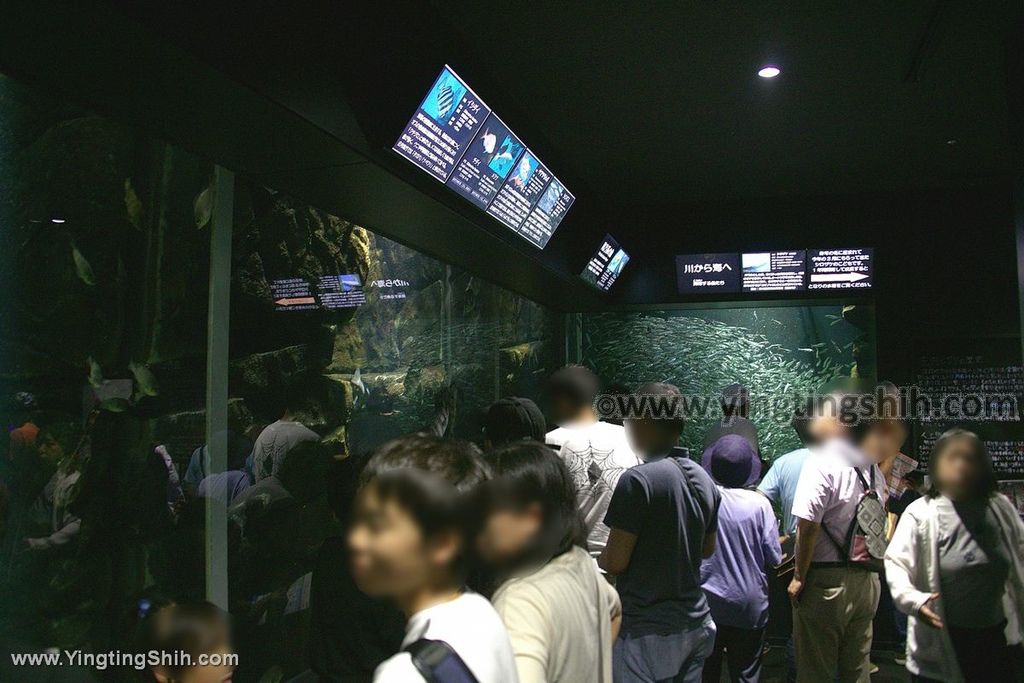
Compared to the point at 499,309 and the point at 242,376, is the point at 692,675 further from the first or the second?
the point at 499,309

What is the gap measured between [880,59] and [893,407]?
2785 millimetres

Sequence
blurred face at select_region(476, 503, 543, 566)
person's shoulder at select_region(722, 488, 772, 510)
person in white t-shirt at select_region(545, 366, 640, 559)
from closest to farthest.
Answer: blurred face at select_region(476, 503, 543, 566) < person in white t-shirt at select_region(545, 366, 640, 559) < person's shoulder at select_region(722, 488, 772, 510)

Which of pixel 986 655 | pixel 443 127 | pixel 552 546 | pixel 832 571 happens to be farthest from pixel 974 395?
pixel 552 546

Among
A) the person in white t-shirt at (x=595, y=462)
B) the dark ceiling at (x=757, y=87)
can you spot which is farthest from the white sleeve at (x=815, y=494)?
the dark ceiling at (x=757, y=87)

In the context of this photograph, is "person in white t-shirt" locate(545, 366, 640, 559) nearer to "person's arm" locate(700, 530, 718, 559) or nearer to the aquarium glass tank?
"person's arm" locate(700, 530, 718, 559)

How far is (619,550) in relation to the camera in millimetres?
2627

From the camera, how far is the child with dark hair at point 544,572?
133cm

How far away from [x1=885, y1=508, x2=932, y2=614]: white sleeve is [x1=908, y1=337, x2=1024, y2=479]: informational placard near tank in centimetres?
326

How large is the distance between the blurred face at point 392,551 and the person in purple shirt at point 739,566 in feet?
8.58

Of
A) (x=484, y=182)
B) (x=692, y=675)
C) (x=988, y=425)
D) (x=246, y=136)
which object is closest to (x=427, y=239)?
(x=484, y=182)

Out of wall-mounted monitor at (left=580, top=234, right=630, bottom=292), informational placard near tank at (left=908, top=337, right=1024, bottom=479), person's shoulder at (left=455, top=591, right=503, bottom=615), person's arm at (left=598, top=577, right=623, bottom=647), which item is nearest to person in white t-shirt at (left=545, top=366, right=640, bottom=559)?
person's arm at (left=598, top=577, right=623, bottom=647)

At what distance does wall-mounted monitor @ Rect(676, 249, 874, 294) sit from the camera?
240 inches


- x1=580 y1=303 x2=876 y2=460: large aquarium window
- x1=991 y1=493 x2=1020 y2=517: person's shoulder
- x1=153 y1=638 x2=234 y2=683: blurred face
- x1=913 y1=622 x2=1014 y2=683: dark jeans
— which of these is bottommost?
x1=913 y1=622 x2=1014 y2=683: dark jeans

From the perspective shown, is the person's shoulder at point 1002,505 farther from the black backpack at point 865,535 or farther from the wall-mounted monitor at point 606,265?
the wall-mounted monitor at point 606,265
